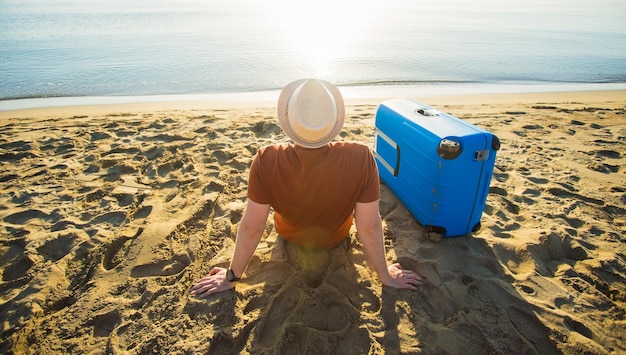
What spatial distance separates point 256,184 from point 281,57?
407 inches

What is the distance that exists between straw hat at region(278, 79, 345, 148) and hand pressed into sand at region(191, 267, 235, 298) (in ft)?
3.98

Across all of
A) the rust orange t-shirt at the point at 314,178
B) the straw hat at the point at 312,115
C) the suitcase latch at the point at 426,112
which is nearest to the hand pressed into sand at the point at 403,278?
the rust orange t-shirt at the point at 314,178

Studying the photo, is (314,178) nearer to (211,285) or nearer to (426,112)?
(211,285)

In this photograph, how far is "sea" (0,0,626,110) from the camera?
8883 millimetres

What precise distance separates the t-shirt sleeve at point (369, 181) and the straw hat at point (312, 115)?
0.30m

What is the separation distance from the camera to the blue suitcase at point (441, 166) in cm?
246

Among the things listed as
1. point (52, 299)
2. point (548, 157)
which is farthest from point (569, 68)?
point (52, 299)

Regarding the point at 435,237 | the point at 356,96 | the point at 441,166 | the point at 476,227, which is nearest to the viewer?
the point at 441,166

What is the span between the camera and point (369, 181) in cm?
199

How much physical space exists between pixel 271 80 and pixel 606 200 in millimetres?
7873

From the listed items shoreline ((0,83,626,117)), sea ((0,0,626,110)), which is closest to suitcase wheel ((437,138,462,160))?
shoreline ((0,83,626,117))

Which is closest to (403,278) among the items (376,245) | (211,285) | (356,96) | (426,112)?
(376,245)

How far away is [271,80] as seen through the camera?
9.26 meters

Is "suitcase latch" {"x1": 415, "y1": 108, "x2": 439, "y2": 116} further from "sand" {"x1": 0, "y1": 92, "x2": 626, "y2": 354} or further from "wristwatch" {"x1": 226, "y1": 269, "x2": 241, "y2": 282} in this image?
"wristwatch" {"x1": 226, "y1": 269, "x2": 241, "y2": 282}
